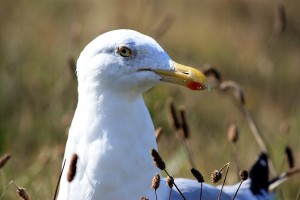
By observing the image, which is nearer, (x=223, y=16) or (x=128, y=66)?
(x=128, y=66)

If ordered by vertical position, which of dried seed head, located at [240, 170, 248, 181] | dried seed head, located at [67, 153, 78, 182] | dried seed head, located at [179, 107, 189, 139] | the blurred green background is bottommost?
the blurred green background

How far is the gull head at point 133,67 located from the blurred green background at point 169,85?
0.90m

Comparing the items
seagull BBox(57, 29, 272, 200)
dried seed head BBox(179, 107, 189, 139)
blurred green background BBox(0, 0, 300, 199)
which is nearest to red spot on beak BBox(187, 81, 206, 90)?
seagull BBox(57, 29, 272, 200)

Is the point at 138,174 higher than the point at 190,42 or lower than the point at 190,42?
higher

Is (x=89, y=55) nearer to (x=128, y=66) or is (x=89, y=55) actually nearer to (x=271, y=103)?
(x=128, y=66)

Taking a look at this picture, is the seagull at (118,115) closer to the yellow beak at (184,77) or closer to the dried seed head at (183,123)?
the yellow beak at (184,77)

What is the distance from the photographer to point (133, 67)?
4.02m

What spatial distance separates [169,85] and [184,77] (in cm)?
353

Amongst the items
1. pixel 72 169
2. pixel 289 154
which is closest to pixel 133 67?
pixel 72 169

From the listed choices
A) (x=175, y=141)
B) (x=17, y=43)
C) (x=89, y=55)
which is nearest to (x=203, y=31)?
(x=17, y=43)

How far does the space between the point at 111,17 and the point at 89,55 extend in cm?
539

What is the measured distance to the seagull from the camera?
402 cm

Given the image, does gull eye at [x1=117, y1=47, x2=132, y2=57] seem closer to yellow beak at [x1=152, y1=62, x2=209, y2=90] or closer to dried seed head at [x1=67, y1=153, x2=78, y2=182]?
yellow beak at [x1=152, y1=62, x2=209, y2=90]

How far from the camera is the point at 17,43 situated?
7.40m
